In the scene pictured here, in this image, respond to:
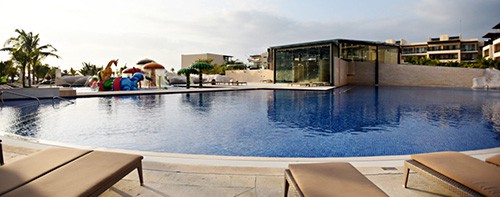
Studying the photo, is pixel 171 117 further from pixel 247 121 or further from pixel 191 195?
pixel 191 195

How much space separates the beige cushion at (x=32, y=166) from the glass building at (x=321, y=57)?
27.7 metres

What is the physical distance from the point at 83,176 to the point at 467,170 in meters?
3.33

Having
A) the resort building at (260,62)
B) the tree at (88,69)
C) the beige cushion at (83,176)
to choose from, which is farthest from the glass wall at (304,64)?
the tree at (88,69)

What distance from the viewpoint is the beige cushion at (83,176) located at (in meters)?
2.16

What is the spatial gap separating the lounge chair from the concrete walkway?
270 millimetres

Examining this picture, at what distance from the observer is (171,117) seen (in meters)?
9.75

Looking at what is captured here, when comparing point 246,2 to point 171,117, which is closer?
point 171,117

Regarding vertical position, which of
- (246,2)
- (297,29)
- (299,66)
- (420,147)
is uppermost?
(297,29)

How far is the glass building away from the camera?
95.9 feet

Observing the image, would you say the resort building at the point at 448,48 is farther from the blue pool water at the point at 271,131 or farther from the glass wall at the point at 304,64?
the blue pool water at the point at 271,131

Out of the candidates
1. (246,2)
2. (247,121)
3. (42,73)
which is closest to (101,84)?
(246,2)

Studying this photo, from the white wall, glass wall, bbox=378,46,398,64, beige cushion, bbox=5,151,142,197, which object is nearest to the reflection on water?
beige cushion, bbox=5,151,142,197

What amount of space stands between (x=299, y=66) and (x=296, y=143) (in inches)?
1048

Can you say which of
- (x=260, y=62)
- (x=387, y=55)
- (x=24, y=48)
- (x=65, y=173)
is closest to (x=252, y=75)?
(x=387, y=55)
